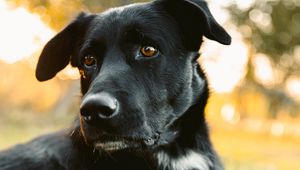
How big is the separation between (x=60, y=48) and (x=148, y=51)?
2.90 feet

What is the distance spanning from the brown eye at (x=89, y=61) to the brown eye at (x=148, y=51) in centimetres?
38

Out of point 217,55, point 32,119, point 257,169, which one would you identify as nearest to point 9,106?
point 32,119

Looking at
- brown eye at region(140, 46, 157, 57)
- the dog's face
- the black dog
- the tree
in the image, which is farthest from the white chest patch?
the tree

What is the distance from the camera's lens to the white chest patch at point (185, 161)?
405cm

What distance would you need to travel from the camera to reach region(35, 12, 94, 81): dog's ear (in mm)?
4406

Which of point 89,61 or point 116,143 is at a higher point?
point 89,61

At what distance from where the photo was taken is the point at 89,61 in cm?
404

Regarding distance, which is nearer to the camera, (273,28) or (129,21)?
(129,21)

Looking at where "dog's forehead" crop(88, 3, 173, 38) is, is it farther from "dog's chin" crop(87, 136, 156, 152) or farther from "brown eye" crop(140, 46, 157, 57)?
"dog's chin" crop(87, 136, 156, 152)

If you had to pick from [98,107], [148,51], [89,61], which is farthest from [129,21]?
[98,107]

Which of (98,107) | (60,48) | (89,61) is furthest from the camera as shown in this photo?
(60,48)

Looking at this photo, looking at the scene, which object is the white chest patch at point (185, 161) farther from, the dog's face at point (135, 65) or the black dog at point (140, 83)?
the dog's face at point (135, 65)

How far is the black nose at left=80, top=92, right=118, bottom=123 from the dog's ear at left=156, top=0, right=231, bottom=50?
104 centimetres

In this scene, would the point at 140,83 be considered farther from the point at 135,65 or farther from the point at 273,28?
the point at 273,28
